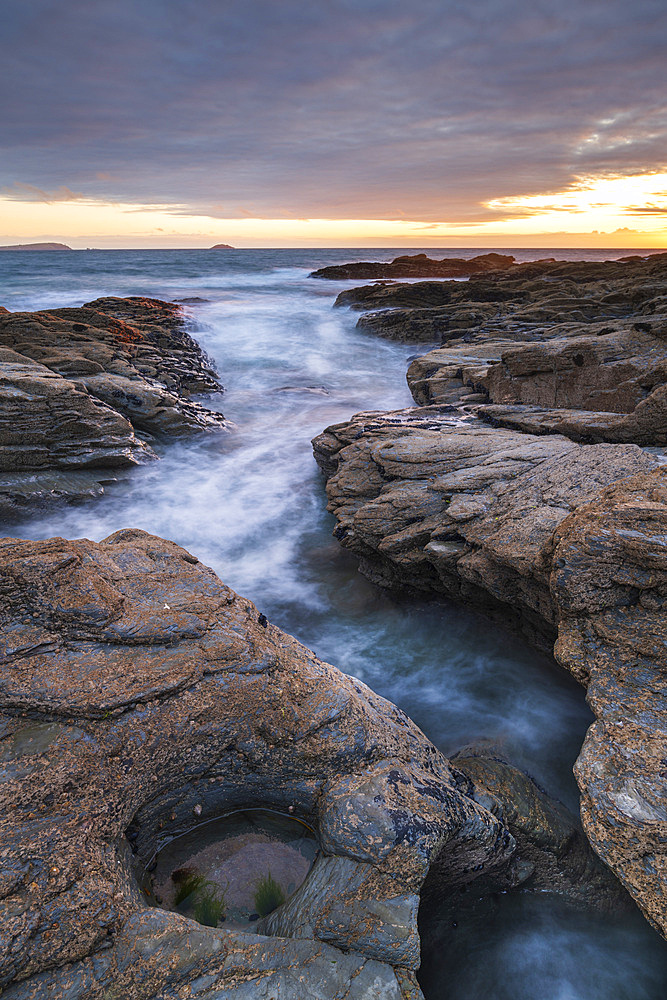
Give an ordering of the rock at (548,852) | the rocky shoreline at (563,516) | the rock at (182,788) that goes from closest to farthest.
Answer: the rock at (182,788) → the rocky shoreline at (563,516) → the rock at (548,852)

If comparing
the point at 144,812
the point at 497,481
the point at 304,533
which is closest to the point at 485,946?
the point at 144,812

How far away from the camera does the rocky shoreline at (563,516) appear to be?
344 centimetres

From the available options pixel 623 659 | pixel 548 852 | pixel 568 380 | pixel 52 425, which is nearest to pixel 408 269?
pixel 568 380

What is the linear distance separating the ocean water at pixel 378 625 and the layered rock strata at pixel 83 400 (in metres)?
0.64

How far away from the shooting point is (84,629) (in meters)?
3.73

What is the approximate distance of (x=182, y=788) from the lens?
11.2 ft

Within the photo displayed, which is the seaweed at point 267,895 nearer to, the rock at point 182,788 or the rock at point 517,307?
the rock at point 182,788

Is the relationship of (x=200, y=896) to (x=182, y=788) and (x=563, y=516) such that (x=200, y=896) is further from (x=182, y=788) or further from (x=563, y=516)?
(x=563, y=516)

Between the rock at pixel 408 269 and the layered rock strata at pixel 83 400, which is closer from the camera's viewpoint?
the layered rock strata at pixel 83 400

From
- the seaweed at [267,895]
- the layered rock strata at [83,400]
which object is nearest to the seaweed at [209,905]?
the seaweed at [267,895]

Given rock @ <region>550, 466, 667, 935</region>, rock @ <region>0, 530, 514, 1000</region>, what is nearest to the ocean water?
rock @ <region>0, 530, 514, 1000</region>

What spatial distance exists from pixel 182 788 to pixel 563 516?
13.7 feet

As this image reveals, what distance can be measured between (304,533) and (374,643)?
3322 mm

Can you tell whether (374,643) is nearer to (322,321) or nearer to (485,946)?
(485,946)
